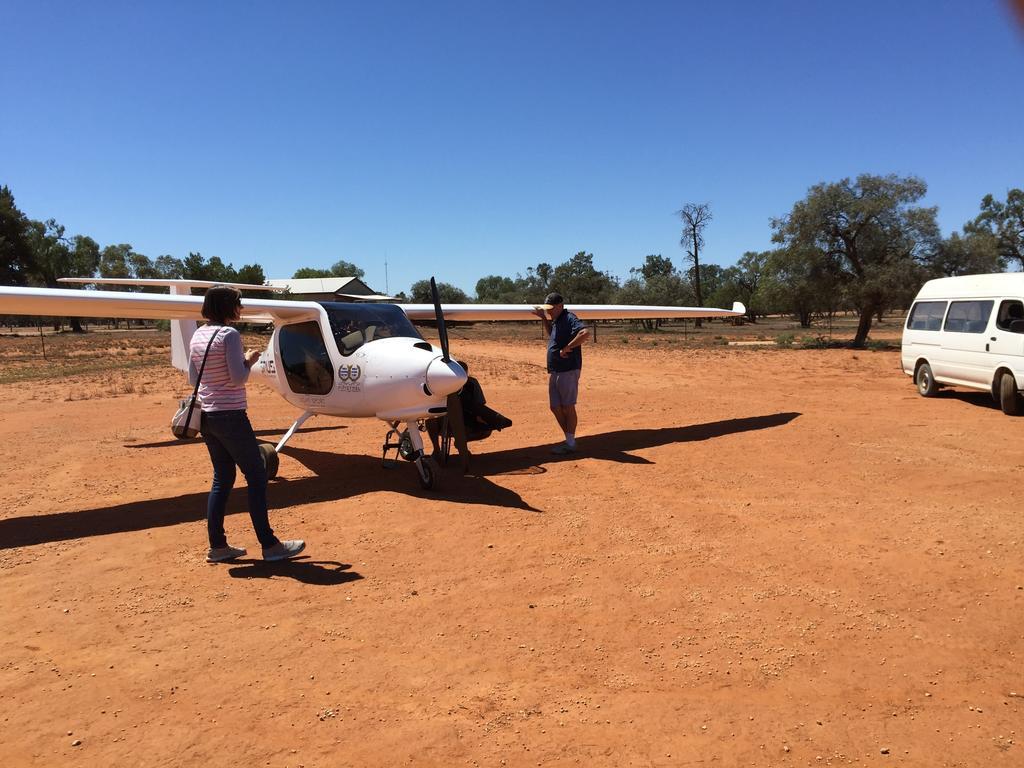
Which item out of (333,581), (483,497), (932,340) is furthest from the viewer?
(932,340)

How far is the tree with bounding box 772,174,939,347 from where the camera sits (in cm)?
2758

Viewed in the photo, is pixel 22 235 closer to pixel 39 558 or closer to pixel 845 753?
pixel 39 558

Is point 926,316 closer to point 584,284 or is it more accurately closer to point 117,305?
point 117,305

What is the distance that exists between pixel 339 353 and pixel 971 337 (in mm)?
11921

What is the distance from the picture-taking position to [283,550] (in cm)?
509

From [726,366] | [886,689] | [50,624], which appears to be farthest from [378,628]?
[726,366]

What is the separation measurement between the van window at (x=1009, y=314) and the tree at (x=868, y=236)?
58.5 feet

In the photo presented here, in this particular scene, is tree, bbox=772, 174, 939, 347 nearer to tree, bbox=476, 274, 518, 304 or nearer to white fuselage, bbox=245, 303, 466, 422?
white fuselage, bbox=245, 303, 466, 422

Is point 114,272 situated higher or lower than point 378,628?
higher

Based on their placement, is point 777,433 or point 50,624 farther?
point 777,433

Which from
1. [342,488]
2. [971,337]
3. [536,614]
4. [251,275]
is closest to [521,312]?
[342,488]

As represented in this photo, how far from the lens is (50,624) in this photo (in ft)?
13.4

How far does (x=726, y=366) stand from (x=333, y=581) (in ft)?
65.8

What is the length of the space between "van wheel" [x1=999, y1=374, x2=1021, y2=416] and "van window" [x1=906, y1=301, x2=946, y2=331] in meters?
2.50
